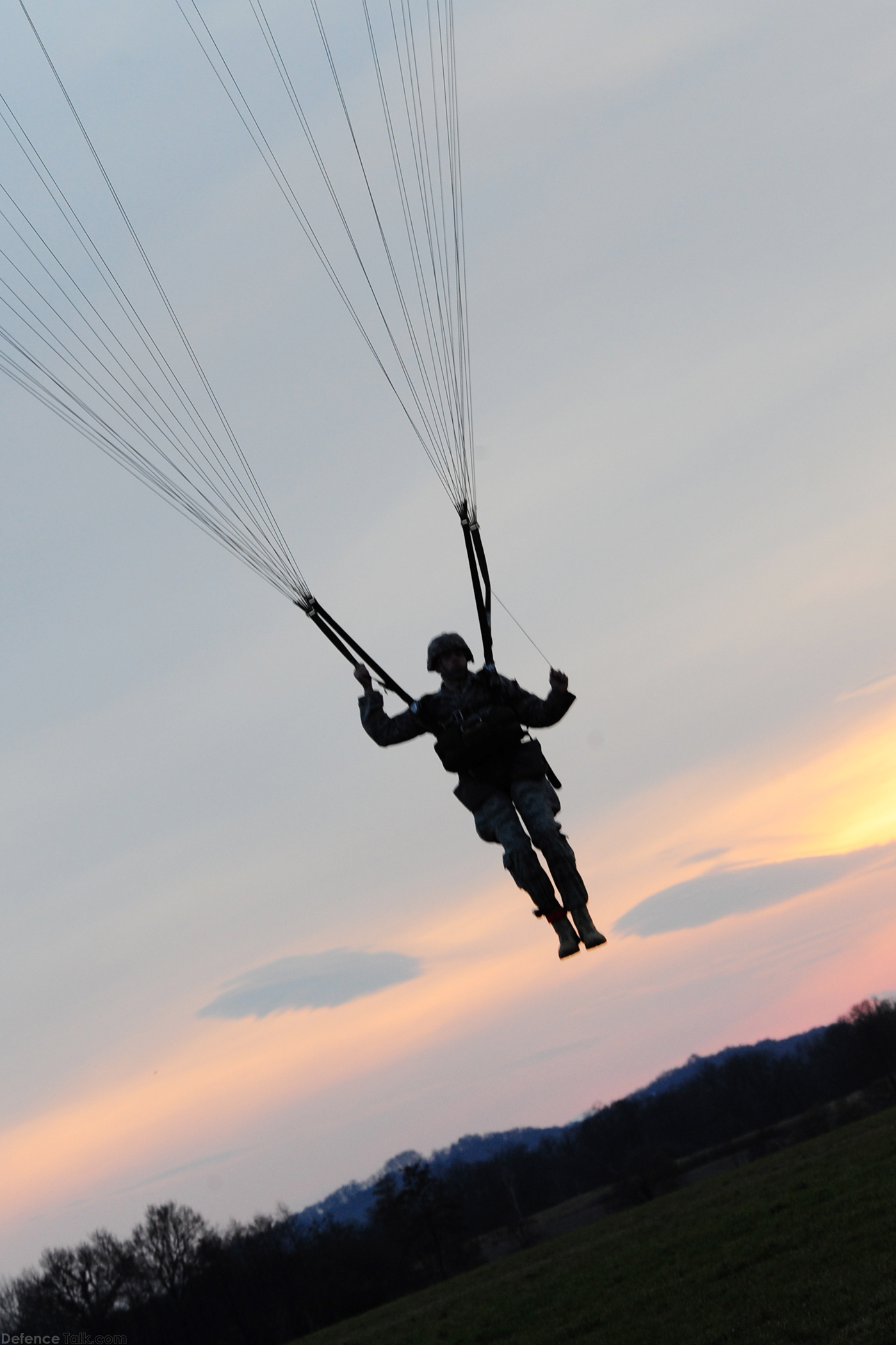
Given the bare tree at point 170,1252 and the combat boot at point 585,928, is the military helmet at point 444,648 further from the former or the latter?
the bare tree at point 170,1252

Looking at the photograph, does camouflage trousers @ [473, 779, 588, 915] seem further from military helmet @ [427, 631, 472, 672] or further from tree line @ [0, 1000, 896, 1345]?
tree line @ [0, 1000, 896, 1345]

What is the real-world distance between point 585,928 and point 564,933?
209mm

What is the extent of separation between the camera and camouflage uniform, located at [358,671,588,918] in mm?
10867

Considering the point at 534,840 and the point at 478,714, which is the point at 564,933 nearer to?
the point at 534,840

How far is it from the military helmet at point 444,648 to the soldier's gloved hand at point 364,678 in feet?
1.97

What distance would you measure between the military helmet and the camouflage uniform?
27 centimetres

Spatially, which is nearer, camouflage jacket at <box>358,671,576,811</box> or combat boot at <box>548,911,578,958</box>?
combat boot at <box>548,911,578,958</box>

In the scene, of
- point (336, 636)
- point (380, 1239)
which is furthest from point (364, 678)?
point (380, 1239)

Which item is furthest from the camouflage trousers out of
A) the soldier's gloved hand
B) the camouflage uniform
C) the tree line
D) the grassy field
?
the tree line

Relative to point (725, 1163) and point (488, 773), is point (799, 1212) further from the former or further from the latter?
point (725, 1163)

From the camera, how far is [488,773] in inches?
439

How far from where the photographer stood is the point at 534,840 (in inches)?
436

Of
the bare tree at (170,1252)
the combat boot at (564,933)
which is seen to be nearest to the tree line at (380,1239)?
the bare tree at (170,1252)

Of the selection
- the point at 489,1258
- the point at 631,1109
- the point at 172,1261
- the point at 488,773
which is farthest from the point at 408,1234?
the point at 488,773
